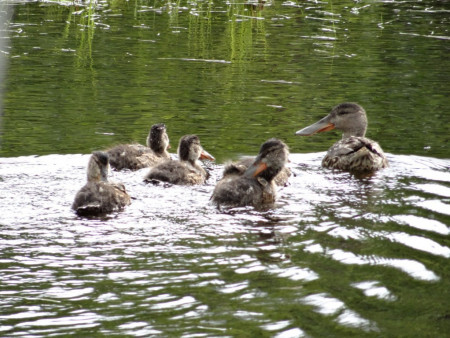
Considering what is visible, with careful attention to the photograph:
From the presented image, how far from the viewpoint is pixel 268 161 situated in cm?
728

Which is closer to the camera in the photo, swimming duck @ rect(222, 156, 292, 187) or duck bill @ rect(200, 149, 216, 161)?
swimming duck @ rect(222, 156, 292, 187)

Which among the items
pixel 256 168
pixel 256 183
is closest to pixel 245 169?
pixel 256 168

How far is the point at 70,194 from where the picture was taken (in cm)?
705

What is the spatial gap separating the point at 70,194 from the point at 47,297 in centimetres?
247

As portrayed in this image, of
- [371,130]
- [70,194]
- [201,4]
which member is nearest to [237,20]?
[201,4]

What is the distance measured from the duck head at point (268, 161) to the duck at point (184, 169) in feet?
2.00

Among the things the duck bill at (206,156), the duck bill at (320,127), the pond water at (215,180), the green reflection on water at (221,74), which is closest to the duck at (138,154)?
the pond water at (215,180)

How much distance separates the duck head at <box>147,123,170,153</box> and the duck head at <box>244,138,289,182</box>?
1.47 meters

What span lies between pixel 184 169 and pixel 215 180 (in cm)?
45

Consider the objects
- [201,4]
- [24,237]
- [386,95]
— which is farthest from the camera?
[201,4]

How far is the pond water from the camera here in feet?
15.0

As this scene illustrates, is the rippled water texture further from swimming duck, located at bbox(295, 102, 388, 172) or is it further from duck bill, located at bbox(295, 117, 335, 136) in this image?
duck bill, located at bbox(295, 117, 335, 136)

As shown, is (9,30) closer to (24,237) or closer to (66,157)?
(66,157)

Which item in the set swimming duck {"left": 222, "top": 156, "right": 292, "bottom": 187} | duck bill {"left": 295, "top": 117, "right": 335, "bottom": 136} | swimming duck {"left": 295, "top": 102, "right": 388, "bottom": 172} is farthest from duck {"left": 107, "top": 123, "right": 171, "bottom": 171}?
duck bill {"left": 295, "top": 117, "right": 335, "bottom": 136}
